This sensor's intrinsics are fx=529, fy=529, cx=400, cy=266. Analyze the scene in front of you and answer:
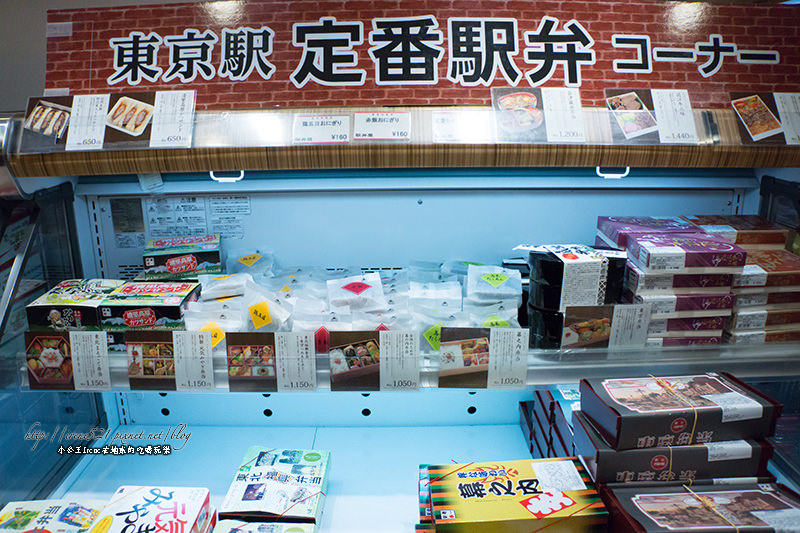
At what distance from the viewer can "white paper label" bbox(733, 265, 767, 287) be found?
145 centimetres

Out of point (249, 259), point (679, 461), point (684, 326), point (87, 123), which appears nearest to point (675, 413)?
point (679, 461)

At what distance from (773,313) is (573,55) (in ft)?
3.05

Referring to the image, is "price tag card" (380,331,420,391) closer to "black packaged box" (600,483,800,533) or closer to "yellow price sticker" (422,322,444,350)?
"yellow price sticker" (422,322,444,350)

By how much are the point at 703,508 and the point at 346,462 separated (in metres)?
1.10

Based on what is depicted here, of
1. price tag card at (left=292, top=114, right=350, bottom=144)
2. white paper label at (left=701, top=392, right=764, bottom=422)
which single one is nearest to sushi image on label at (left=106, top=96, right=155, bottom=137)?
price tag card at (left=292, top=114, right=350, bottom=144)

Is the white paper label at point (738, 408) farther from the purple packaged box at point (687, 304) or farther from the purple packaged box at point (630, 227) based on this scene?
the purple packaged box at point (630, 227)

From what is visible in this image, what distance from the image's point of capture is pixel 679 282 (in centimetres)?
144

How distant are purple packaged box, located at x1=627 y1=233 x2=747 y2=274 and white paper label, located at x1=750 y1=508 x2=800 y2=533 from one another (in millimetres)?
595

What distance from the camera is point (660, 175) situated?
1.81m

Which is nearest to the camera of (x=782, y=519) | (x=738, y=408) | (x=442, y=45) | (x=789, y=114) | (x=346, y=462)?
(x=782, y=519)

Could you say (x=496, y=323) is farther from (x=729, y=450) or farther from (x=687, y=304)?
(x=729, y=450)

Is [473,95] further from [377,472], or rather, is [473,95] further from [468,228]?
[377,472]

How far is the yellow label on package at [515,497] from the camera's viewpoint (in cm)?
128

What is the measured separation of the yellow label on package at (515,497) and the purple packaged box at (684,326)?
0.44 m
